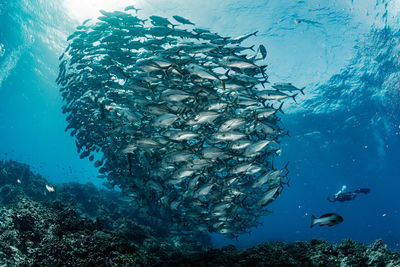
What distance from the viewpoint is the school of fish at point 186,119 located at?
5.91 meters

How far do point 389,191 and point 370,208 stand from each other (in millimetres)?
26643

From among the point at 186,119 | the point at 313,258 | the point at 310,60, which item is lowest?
the point at 313,258

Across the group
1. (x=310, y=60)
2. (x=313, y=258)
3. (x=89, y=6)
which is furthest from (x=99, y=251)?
(x=310, y=60)

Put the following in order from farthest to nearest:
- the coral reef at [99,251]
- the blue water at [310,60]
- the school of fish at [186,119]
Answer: the blue water at [310,60], the school of fish at [186,119], the coral reef at [99,251]

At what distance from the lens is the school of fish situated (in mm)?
5906

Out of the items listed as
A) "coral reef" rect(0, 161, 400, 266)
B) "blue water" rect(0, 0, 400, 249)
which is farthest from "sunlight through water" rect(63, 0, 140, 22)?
"coral reef" rect(0, 161, 400, 266)

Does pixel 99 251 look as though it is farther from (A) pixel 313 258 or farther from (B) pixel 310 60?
(B) pixel 310 60

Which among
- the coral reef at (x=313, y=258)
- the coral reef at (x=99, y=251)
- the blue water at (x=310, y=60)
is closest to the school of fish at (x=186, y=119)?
the coral reef at (x=313, y=258)

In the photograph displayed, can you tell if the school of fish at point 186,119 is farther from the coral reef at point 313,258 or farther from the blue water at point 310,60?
the blue water at point 310,60

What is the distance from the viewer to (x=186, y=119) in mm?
6039

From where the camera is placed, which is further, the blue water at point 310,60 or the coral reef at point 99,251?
the blue water at point 310,60

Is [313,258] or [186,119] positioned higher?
[186,119]

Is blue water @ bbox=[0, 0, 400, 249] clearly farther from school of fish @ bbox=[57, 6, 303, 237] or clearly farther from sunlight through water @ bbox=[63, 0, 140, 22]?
school of fish @ bbox=[57, 6, 303, 237]

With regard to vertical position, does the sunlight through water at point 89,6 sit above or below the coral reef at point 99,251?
above
